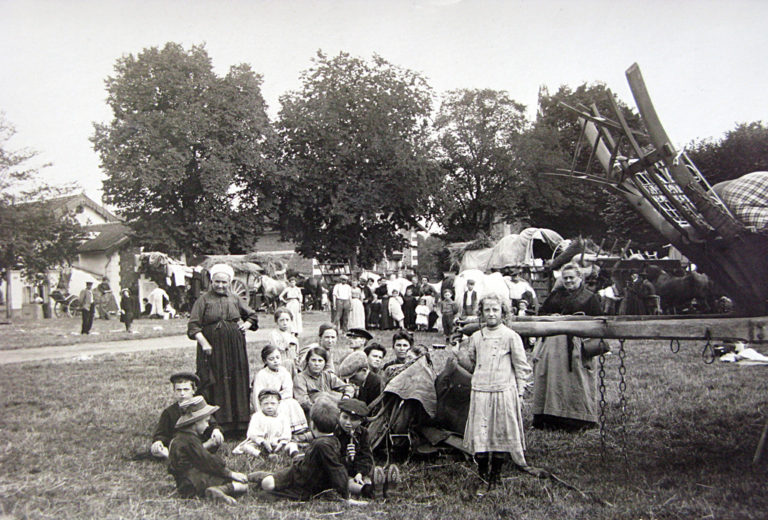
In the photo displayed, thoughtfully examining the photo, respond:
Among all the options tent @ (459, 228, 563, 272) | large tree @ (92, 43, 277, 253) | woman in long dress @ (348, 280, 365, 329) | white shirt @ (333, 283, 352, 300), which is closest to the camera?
large tree @ (92, 43, 277, 253)

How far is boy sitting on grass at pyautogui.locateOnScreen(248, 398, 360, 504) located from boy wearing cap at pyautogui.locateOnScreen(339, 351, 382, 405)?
1.45 meters

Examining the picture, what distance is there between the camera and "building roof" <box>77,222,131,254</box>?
120 ft

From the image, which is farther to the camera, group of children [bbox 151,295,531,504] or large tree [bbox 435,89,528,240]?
large tree [bbox 435,89,528,240]

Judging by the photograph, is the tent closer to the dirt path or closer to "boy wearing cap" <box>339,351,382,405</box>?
the dirt path

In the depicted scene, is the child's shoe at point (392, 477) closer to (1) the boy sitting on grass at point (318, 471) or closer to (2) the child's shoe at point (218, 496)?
(1) the boy sitting on grass at point (318, 471)

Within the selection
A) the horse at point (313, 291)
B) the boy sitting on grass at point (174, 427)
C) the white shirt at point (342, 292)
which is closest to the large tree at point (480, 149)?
the horse at point (313, 291)

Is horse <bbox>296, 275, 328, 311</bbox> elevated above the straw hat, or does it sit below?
above

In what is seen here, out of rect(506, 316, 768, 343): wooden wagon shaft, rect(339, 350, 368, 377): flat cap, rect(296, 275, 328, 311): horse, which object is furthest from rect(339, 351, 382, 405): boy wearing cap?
rect(296, 275, 328, 311): horse

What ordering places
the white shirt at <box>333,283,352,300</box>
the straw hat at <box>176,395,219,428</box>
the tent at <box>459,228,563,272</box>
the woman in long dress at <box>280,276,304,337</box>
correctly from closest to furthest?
the straw hat at <box>176,395,219,428</box>
the woman in long dress at <box>280,276,304,337</box>
the white shirt at <box>333,283,352,300</box>
the tent at <box>459,228,563,272</box>

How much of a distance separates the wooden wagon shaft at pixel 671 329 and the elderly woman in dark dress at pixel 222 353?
3479 millimetres

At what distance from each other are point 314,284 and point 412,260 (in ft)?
59.8

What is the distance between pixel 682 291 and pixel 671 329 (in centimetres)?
1507

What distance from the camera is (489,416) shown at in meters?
4.86

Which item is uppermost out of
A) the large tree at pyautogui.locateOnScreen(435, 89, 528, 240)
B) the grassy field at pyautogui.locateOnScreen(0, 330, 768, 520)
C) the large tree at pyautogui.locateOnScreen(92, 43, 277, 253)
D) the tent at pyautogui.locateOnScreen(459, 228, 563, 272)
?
the large tree at pyautogui.locateOnScreen(435, 89, 528, 240)
